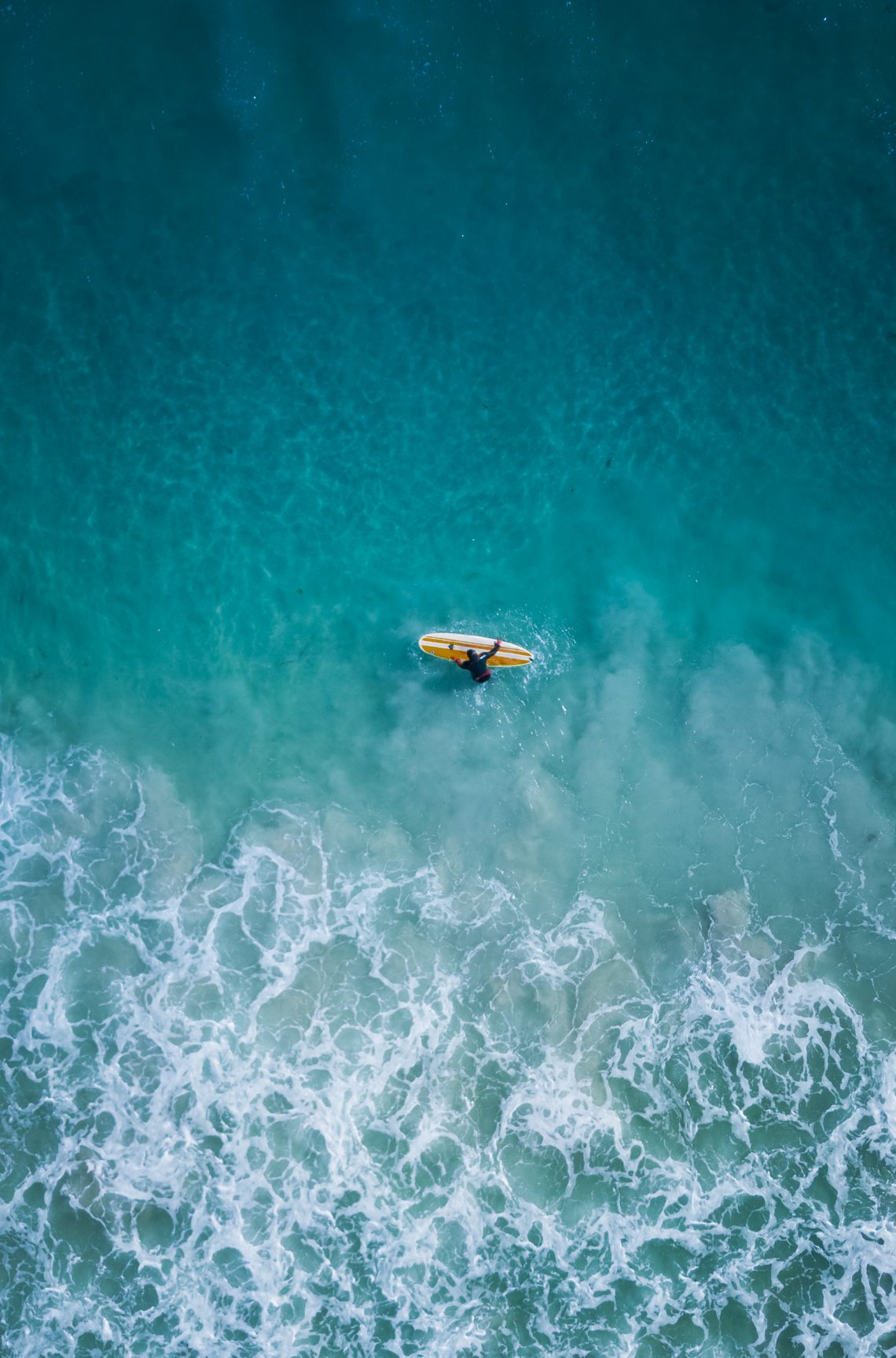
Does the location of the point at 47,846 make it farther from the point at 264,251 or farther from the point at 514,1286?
the point at 264,251

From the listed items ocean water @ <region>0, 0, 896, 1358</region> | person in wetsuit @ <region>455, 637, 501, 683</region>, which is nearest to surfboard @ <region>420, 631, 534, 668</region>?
person in wetsuit @ <region>455, 637, 501, 683</region>

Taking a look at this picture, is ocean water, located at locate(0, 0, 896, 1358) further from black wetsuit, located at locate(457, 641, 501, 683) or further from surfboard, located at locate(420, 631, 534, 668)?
black wetsuit, located at locate(457, 641, 501, 683)

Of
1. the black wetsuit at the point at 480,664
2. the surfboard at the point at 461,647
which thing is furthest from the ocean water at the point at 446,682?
the black wetsuit at the point at 480,664

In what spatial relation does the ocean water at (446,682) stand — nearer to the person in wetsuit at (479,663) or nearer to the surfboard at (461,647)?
the surfboard at (461,647)

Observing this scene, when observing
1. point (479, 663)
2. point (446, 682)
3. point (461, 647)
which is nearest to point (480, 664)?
point (479, 663)

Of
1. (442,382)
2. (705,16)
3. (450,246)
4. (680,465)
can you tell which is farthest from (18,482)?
(705,16)
